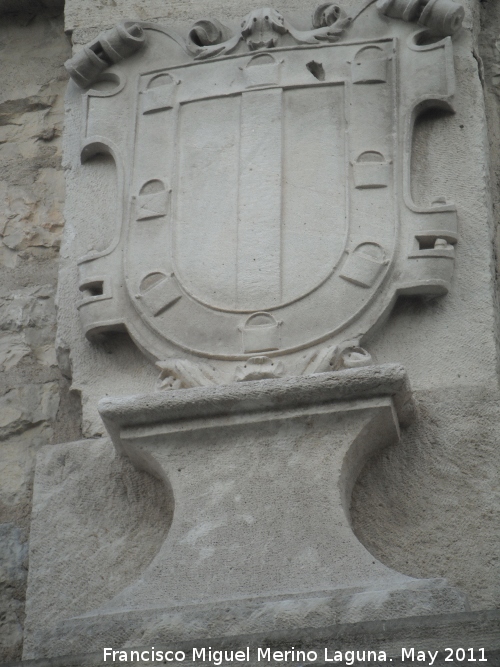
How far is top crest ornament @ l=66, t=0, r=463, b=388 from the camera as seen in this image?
3.49m

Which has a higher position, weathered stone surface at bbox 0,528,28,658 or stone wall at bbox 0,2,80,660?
stone wall at bbox 0,2,80,660

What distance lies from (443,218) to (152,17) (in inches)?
43.4

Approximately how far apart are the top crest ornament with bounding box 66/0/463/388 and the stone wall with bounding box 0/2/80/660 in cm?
25

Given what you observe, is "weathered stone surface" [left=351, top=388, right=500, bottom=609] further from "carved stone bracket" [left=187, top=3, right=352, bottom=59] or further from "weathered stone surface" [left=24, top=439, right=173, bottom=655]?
"carved stone bracket" [left=187, top=3, right=352, bottom=59]

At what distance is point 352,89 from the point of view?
3766mm

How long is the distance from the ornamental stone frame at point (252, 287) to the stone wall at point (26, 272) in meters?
0.14

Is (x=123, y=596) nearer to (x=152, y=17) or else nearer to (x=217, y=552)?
(x=217, y=552)

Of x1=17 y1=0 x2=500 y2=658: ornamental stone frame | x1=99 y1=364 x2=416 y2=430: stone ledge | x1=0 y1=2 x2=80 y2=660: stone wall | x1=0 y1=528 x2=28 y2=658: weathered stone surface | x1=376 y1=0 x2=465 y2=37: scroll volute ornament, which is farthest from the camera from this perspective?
x1=376 y1=0 x2=465 y2=37: scroll volute ornament

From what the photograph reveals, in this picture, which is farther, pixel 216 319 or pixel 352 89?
pixel 352 89

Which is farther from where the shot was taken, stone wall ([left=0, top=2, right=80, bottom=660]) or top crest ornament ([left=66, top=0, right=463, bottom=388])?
stone wall ([left=0, top=2, right=80, bottom=660])

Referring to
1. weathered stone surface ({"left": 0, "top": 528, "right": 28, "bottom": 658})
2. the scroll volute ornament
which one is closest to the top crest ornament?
the scroll volute ornament

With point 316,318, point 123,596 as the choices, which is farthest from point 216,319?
point 123,596

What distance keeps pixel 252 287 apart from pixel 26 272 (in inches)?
29.9

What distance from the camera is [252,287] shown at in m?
3.54
